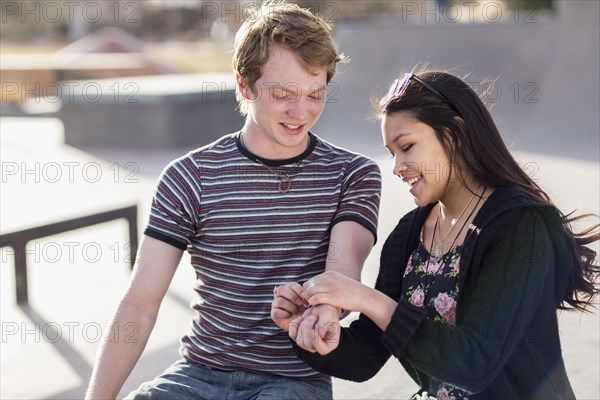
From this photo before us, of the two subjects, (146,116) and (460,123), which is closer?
(460,123)

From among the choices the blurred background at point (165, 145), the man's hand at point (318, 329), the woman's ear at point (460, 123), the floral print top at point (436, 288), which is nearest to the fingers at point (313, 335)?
the man's hand at point (318, 329)

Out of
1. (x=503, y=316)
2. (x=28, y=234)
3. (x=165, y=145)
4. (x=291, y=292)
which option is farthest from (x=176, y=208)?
(x=165, y=145)

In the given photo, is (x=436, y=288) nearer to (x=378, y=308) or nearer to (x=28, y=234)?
(x=378, y=308)

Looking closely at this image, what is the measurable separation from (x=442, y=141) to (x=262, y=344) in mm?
829

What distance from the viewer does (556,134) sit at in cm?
1017

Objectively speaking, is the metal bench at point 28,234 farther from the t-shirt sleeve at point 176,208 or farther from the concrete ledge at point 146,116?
the concrete ledge at point 146,116

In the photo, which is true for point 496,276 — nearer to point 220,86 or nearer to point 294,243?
point 294,243

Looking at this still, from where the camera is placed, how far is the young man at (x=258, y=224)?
8.30 ft

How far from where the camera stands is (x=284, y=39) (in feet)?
8.30

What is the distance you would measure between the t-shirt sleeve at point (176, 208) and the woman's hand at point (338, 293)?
23.1 inches

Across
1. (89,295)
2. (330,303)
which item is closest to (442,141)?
(330,303)

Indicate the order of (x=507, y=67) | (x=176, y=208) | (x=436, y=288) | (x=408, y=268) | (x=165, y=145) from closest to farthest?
1. (x=436, y=288)
2. (x=408, y=268)
3. (x=176, y=208)
4. (x=165, y=145)
5. (x=507, y=67)

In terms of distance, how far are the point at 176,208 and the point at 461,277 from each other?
911mm

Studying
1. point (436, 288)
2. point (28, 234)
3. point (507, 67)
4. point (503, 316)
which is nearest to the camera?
point (503, 316)
